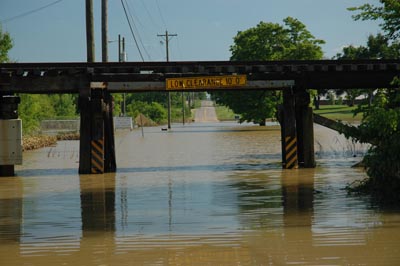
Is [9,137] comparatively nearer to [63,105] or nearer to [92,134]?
[92,134]

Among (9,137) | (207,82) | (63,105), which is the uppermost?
(63,105)

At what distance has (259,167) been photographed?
977 inches

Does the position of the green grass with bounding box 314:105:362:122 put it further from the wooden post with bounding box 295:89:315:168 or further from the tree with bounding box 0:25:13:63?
the wooden post with bounding box 295:89:315:168

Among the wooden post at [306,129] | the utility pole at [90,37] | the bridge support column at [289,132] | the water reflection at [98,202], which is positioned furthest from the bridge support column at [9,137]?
the wooden post at [306,129]

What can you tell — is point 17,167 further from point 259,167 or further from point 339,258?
point 339,258

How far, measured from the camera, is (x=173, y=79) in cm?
2316

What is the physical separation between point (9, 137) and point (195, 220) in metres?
12.7

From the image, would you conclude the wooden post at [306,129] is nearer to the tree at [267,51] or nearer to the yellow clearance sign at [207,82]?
the yellow clearance sign at [207,82]

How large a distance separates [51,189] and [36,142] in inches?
994

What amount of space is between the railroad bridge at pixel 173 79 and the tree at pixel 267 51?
42935 mm

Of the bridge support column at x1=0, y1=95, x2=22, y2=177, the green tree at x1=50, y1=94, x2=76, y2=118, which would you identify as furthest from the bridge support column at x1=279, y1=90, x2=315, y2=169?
the green tree at x1=50, y1=94, x2=76, y2=118

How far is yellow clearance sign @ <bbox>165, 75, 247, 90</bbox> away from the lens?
2302 centimetres

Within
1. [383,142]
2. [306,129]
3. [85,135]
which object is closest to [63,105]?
[85,135]

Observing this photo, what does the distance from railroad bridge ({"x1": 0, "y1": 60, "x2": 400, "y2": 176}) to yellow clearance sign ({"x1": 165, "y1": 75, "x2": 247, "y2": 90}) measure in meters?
0.03
